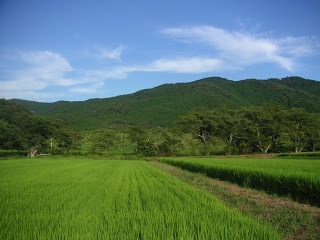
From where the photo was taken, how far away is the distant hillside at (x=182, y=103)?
83688mm

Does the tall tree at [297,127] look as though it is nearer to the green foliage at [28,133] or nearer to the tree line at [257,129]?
the tree line at [257,129]

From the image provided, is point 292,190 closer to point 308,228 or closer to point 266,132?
point 308,228

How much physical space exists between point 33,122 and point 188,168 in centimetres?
3673

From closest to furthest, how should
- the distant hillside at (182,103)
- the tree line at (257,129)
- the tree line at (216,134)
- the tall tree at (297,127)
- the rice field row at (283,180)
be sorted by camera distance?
the rice field row at (283,180) → the tall tree at (297,127) → the tree line at (257,129) → the tree line at (216,134) → the distant hillside at (182,103)

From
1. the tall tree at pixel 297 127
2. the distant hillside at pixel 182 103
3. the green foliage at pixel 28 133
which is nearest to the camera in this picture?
the tall tree at pixel 297 127

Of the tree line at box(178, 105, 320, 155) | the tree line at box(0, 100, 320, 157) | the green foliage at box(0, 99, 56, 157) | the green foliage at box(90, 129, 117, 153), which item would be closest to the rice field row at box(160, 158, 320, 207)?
the tree line at box(178, 105, 320, 155)

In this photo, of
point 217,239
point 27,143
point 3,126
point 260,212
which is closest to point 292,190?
point 260,212

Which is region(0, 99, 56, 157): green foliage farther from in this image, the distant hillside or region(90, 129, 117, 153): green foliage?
the distant hillside

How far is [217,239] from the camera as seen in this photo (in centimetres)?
227

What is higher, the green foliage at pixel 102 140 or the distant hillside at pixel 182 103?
the distant hillside at pixel 182 103

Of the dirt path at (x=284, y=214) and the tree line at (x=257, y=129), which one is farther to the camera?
the tree line at (x=257, y=129)

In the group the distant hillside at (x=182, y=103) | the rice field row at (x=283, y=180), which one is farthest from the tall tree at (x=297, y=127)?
the distant hillside at (x=182, y=103)

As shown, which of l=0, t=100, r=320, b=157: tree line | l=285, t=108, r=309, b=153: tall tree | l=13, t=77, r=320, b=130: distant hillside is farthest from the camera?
l=13, t=77, r=320, b=130: distant hillside

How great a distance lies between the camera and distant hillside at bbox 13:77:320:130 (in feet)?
275
